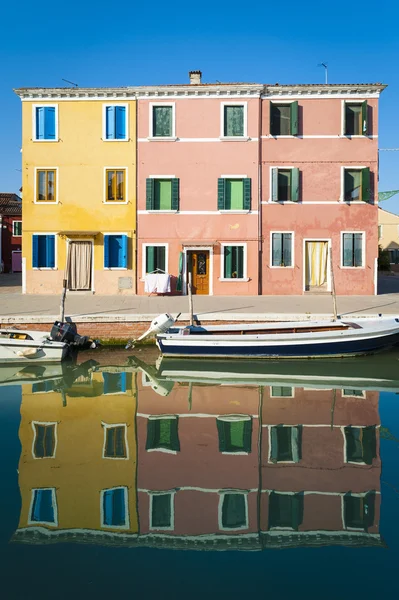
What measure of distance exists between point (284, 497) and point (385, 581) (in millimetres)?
1608

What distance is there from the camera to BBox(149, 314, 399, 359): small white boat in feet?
40.7

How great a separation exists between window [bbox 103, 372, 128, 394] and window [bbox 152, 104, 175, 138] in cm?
1232

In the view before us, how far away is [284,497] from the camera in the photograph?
5754 mm

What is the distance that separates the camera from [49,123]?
20.7 m

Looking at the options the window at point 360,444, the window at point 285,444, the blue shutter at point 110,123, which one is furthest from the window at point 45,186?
the window at point 360,444

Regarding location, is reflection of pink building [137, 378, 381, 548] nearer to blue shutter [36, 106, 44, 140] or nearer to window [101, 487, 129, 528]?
window [101, 487, 129, 528]

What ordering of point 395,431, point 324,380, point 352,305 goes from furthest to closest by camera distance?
1. point 352,305
2. point 324,380
3. point 395,431

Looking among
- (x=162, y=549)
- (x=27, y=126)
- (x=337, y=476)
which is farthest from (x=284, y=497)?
(x=27, y=126)

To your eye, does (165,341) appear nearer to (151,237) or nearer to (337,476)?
(337,476)

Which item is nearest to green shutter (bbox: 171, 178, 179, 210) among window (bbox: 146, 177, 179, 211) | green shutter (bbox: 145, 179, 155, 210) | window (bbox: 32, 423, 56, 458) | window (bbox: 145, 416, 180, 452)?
window (bbox: 146, 177, 179, 211)

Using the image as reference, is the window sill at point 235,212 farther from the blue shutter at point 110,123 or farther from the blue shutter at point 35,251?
the blue shutter at point 35,251

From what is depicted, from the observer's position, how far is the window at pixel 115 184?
20.8m

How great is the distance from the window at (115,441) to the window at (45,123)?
15724 millimetres

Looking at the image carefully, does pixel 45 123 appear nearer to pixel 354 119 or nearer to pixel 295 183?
Result: pixel 295 183
